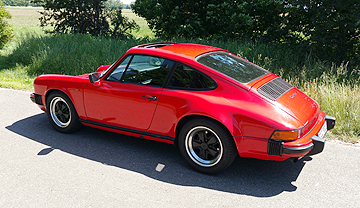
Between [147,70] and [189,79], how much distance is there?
0.67 m

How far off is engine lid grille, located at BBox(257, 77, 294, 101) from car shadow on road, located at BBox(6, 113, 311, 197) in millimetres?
969

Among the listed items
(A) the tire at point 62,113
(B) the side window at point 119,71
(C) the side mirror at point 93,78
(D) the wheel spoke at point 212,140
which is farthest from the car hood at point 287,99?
(A) the tire at point 62,113

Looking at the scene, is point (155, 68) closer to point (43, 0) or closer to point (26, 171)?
point (26, 171)

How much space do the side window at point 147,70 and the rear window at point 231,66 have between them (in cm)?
48

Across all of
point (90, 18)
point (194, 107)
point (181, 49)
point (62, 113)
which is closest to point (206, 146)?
point (194, 107)

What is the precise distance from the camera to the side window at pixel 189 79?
3.65 metres

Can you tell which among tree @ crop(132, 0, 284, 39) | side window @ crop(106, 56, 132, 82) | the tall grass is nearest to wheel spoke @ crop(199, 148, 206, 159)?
side window @ crop(106, 56, 132, 82)

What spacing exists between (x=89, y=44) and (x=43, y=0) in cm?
539

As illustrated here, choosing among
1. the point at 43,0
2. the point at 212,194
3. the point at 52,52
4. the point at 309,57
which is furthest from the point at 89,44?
the point at 212,194

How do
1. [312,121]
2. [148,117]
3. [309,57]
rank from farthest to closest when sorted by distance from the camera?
[309,57]
[148,117]
[312,121]

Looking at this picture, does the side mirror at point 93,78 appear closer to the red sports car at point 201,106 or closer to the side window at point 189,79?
the red sports car at point 201,106

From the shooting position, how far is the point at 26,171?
3.72m

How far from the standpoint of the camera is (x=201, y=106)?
11.4 ft

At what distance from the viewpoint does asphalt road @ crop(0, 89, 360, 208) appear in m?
3.14
